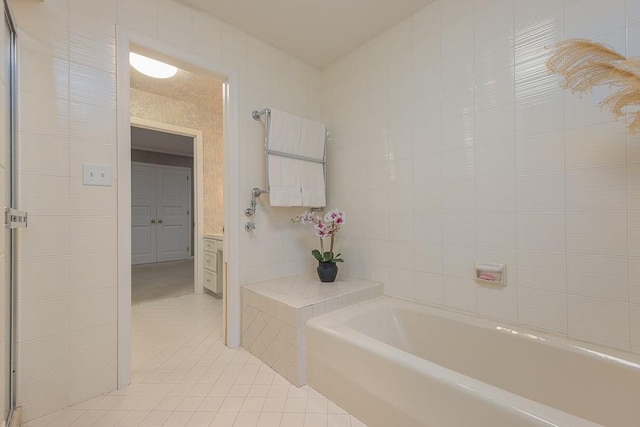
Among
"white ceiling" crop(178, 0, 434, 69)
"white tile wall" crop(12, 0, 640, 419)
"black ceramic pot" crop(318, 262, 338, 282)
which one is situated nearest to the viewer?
"white tile wall" crop(12, 0, 640, 419)

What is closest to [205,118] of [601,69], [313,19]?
[313,19]

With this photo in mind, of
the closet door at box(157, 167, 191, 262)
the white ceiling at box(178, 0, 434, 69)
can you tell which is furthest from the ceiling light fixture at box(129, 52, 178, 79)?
the closet door at box(157, 167, 191, 262)

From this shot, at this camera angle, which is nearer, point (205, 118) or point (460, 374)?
point (460, 374)

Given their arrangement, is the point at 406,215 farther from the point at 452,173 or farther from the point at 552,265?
the point at 552,265

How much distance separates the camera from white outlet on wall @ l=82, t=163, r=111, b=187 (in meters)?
1.39

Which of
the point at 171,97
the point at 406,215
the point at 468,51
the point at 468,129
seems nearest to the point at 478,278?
the point at 406,215

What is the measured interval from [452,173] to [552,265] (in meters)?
0.67

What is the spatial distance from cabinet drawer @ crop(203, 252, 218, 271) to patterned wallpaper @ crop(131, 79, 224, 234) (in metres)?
0.32

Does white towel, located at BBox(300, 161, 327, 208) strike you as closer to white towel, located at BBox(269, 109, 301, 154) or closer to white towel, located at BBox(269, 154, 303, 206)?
white towel, located at BBox(269, 154, 303, 206)

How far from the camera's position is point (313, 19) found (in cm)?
189

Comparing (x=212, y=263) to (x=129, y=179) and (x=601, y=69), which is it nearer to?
(x=129, y=179)

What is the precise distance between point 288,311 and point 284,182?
960 mm

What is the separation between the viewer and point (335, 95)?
7.94ft

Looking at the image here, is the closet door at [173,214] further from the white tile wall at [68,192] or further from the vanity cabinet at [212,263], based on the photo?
the white tile wall at [68,192]
